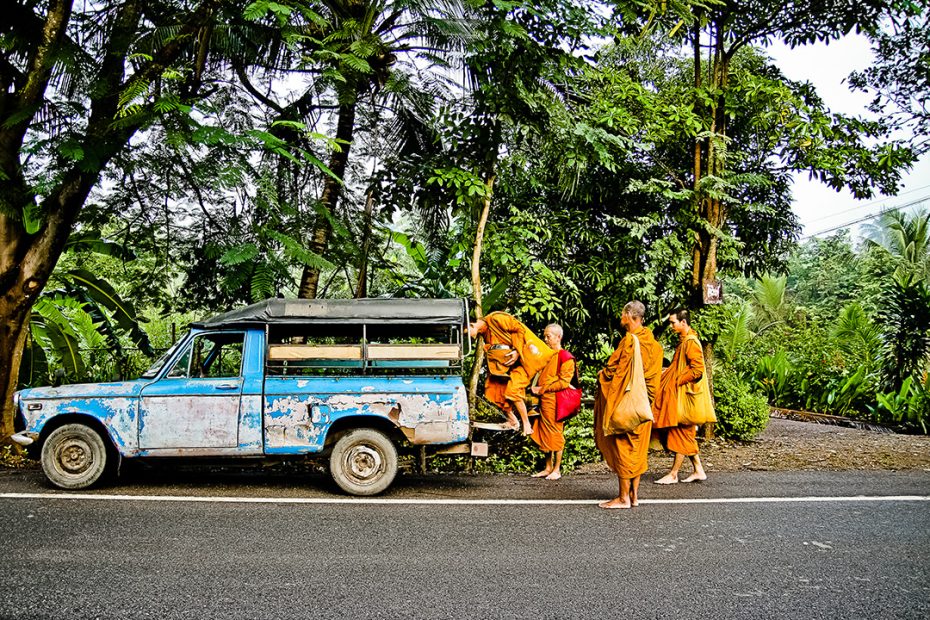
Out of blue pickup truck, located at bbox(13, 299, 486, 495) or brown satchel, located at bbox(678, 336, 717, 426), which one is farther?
brown satchel, located at bbox(678, 336, 717, 426)

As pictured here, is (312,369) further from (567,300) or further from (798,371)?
(798,371)

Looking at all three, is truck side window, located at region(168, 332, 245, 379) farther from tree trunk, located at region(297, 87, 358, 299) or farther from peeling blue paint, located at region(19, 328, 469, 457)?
tree trunk, located at region(297, 87, 358, 299)

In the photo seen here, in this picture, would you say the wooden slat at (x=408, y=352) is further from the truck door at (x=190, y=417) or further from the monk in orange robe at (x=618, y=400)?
the monk in orange robe at (x=618, y=400)

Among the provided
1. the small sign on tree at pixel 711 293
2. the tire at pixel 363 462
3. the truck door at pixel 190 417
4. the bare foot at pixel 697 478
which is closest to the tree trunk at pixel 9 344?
the truck door at pixel 190 417

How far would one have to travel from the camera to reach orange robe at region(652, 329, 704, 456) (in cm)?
816

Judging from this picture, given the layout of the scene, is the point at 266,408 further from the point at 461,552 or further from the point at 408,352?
the point at 461,552

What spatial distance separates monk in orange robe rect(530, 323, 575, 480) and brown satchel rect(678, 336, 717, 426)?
123cm

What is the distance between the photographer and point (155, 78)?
7.77 metres

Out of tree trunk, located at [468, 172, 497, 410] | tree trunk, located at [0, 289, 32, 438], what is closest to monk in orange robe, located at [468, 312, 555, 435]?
tree trunk, located at [468, 172, 497, 410]

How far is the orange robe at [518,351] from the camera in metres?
8.66

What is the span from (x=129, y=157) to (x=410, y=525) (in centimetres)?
535

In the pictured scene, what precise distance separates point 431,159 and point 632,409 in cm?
459

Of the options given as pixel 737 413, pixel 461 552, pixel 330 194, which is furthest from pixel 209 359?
pixel 737 413

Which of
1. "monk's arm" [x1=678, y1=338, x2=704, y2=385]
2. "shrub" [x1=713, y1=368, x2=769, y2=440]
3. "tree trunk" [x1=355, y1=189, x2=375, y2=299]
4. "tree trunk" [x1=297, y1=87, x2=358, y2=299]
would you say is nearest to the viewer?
"monk's arm" [x1=678, y1=338, x2=704, y2=385]
